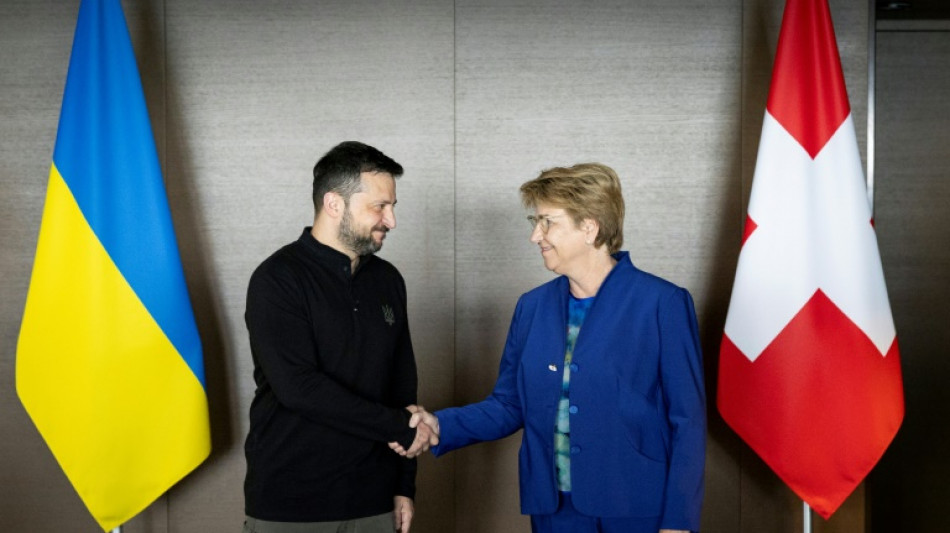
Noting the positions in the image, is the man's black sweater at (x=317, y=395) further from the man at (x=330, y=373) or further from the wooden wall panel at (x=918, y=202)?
the wooden wall panel at (x=918, y=202)

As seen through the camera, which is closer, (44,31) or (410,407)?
(410,407)

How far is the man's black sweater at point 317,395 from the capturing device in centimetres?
229

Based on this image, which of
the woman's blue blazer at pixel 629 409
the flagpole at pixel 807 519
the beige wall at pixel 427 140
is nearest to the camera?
the woman's blue blazer at pixel 629 409

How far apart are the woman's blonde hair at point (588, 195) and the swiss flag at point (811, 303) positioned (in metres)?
0.84

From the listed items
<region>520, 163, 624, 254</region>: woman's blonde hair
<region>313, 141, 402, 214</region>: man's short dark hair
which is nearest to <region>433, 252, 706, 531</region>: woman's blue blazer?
<region>520, 163, 624, 254</region>: woman's blonde hair

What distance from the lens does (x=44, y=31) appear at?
338 centimetres

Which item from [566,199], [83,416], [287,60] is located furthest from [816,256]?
[83,416]

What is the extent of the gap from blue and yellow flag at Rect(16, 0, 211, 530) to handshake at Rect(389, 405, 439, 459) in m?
0.86

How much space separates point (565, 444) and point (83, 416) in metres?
1.54

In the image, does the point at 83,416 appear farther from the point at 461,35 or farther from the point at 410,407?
the point at 461,35

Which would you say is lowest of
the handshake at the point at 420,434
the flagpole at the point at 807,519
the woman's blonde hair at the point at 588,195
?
the flagpole at the point at 807,519

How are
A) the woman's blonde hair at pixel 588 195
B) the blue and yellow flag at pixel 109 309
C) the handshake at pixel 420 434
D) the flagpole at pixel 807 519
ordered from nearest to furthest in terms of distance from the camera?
the woman's blonde hair at pixel 588 195 → the handshake at pixel 420 434 → the blue and yellow flag at pixel 109 309 → the flagpole at pixel 807 519

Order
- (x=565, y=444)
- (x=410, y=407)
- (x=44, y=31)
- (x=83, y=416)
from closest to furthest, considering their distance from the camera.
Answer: (x=565, y=444), (x=410, y=407), (x=83, y=416), (x=44, y=31)

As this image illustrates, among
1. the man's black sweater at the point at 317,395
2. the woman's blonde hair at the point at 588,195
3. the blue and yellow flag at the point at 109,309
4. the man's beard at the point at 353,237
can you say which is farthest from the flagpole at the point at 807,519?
the blue and yellow flag at the point at 109,309
